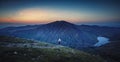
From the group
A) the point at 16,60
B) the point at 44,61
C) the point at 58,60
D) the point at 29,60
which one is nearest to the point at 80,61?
the point at 58,60

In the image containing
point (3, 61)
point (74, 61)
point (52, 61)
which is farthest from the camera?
point (74, 61)

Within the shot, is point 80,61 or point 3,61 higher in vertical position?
point 3,61

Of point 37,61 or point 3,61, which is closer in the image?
point 3,61

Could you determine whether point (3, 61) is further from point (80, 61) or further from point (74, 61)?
point (80, 61)

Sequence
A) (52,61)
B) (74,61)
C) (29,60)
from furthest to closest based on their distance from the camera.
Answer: (74,61)
(52,61)
(29,60)

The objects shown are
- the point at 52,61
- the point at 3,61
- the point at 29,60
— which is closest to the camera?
the point at 3,61

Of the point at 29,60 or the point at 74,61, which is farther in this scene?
the point at 74,61

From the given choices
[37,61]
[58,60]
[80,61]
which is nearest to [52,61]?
[58,60]

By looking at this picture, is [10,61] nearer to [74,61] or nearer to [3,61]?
[3,61]

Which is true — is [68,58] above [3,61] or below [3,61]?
below
